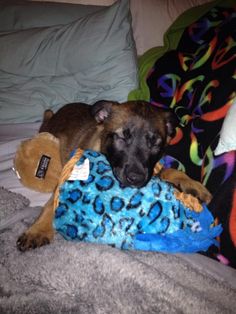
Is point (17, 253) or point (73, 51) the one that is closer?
point (17, 253)

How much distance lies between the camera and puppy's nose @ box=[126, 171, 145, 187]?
229cm

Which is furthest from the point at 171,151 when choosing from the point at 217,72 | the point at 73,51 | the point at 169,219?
the point at 73,51

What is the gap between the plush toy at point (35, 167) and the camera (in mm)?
2785

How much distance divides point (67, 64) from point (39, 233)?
7.12ft

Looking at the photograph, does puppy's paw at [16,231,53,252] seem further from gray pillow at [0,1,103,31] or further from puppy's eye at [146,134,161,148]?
gray pillow at [0,1,103,31]

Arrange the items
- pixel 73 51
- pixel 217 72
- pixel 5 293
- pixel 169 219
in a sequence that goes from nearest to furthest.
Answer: pixel 5 293, pixel 169 219, pixel 217 72, pixel 73 51

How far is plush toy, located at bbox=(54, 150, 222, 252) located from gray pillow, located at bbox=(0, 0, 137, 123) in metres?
1.77

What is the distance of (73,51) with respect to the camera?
145 inches

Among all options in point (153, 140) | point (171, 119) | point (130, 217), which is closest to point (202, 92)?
point (171, 119)

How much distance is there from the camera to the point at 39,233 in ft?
7.30

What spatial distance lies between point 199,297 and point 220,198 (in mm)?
653

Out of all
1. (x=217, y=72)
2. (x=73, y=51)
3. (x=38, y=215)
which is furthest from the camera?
(x=73, y=51)

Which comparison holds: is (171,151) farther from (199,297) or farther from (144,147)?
(199,297)

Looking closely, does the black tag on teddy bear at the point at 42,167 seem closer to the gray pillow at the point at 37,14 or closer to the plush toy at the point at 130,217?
the plush toy at the point at 130,217
